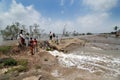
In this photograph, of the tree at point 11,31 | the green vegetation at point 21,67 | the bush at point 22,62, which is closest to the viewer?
the green vegetation at point 21,67

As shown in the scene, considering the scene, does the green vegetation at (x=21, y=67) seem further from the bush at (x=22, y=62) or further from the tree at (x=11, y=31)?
the tree at (x=11, y=31)

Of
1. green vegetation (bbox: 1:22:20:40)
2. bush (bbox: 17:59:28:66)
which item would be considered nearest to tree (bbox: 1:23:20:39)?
green vegetation (bbox: 1:22:20:40)

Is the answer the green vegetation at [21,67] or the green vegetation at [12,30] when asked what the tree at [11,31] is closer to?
the green vegetation at [12,30]

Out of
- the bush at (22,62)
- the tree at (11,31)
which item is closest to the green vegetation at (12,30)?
the tree at (11,31)

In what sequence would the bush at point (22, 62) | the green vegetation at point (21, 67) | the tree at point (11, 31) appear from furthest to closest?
the tree at point (11, 31), the bush at point (22, 62), the green vegetation at point (21, 67)

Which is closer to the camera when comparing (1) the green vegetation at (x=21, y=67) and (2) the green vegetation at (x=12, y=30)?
(1) the green vegetation at (x=21, y=67)

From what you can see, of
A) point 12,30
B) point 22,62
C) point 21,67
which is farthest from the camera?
point 12,30

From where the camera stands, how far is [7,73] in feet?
41.4

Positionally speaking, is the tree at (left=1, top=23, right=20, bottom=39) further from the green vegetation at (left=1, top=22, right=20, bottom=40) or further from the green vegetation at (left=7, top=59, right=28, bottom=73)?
the green vegetation at (left=7, top=59, right=28, bottom=73)

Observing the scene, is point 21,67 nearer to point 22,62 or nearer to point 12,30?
point 22,62

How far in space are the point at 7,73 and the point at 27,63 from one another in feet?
8.47

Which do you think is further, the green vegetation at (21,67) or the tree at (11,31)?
the tree at (11,31)

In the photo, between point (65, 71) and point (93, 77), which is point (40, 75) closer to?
point (65, 71)

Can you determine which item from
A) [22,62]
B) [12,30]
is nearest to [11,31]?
[12,30]
